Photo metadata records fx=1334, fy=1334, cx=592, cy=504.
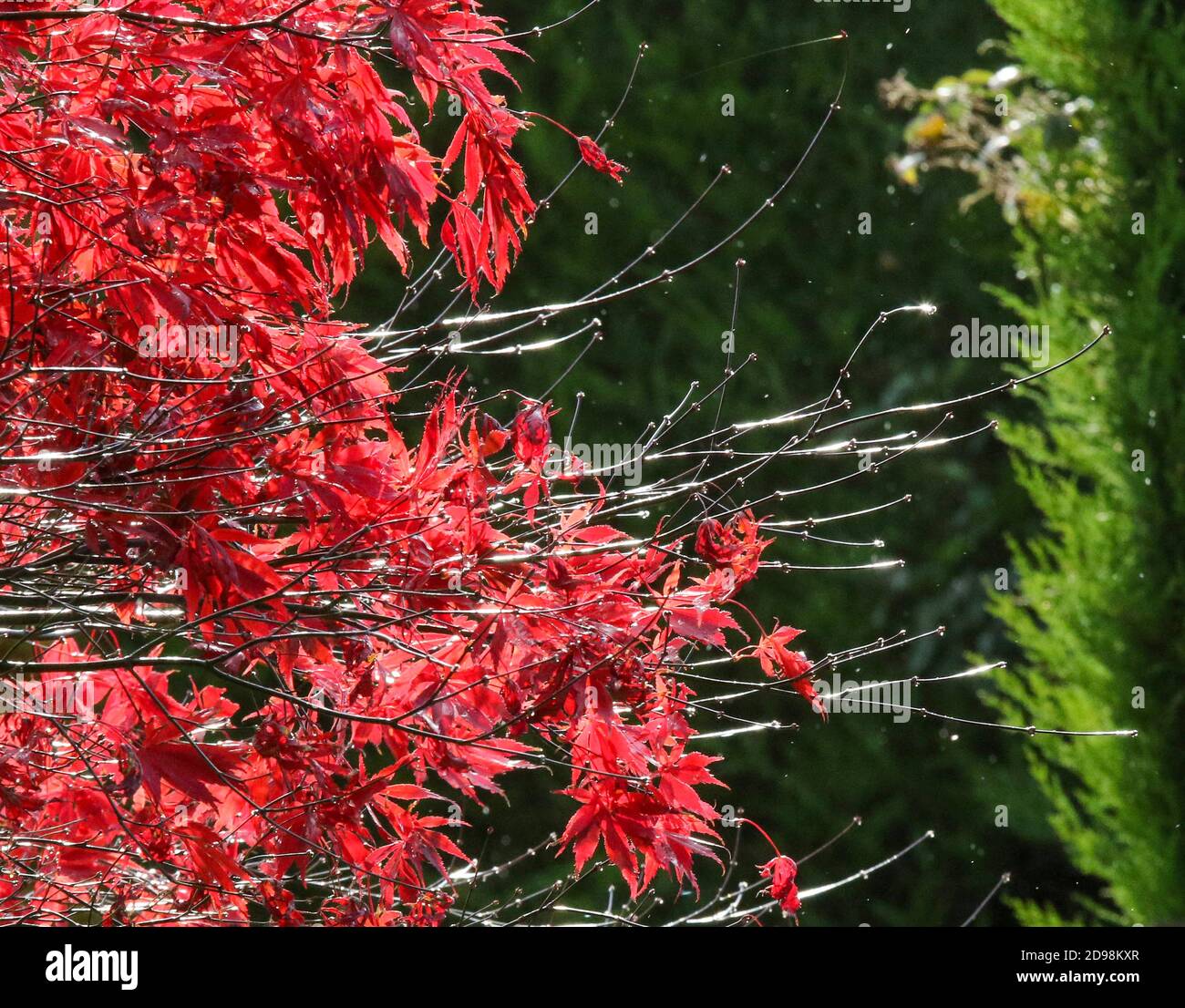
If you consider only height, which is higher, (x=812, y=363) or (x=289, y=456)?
(x=812, y=363)

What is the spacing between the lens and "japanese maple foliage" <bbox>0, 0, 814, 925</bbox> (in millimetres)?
1858

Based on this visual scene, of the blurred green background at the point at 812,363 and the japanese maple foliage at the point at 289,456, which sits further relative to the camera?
the blurred green background at the point at 812,363

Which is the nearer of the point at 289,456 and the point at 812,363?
the point at 289,456

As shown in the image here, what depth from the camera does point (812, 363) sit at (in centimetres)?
552

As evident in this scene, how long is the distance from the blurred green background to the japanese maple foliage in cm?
327

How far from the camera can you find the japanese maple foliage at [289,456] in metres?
1.86

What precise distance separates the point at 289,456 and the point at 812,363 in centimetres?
383

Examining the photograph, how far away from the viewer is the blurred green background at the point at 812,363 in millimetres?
5371

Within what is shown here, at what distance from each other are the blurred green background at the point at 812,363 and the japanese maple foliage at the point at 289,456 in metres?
3.27

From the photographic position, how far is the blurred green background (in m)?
5.37

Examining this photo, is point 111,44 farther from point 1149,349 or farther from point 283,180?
point 1149,349

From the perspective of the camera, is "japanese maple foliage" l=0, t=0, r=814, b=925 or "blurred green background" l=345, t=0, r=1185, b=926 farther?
"blurred green background" l=345, t=0, r=1185, b=926
